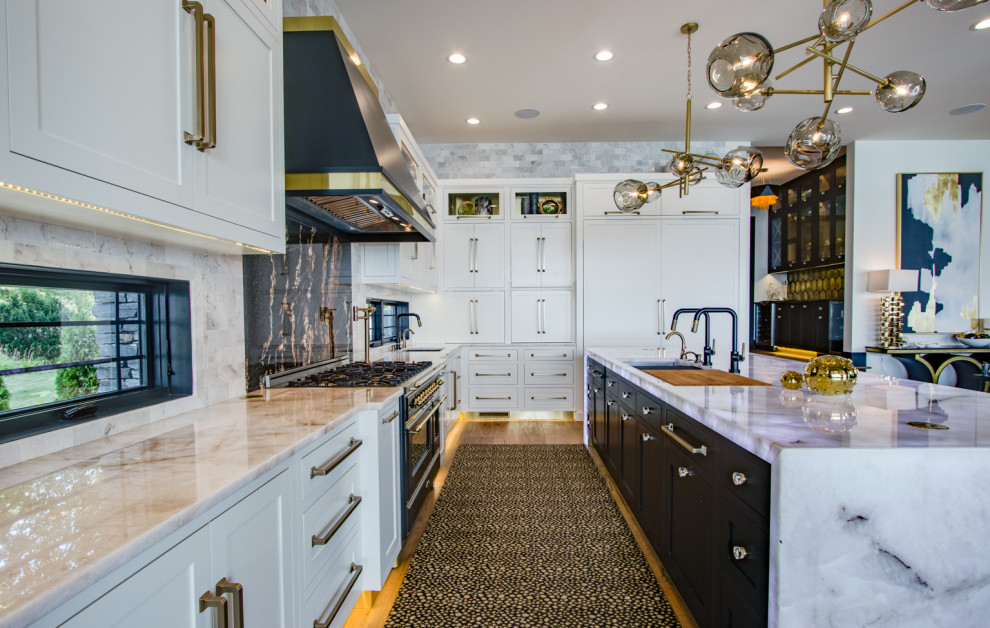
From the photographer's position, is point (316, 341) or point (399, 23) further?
point (399, 23)

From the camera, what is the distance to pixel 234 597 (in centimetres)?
87

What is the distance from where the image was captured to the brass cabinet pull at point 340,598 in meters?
1.31

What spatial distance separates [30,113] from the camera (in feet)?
2.36

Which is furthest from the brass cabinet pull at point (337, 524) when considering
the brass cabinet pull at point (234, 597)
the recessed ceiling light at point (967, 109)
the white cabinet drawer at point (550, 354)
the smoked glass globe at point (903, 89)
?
the recessed ceiling light at point (967, 109)

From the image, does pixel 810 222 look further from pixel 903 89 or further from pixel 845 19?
pixel 845 19

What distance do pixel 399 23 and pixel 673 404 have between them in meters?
2.93

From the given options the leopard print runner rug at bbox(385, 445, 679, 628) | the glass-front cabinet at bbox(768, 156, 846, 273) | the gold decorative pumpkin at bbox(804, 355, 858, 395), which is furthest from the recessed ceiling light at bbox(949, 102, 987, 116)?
the leopard print runner rug at bbox(385, 445, 679, 628)

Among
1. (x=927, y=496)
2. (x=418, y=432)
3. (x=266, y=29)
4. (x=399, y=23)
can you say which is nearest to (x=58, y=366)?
(x=266, y=29)

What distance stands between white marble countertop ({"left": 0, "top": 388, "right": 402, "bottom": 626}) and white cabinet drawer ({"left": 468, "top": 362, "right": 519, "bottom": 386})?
3.33 m

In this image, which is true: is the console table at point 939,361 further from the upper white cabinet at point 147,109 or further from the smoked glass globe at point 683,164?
the upper white cabinet at point 147,109

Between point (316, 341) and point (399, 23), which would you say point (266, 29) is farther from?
point (399, 23)

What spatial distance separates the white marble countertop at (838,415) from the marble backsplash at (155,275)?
1717mm

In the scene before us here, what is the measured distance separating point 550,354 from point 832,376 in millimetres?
3302

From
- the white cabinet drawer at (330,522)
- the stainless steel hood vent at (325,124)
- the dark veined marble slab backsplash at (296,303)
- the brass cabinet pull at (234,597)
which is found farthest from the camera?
the dark veined marble slab backsplash at (296,303)
